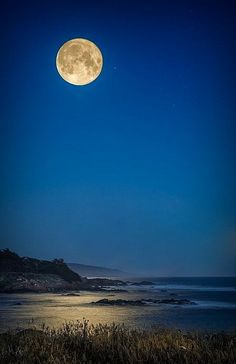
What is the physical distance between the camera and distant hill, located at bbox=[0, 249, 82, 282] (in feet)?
282

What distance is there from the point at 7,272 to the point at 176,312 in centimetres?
3724

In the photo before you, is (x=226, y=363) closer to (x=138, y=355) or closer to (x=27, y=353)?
(x=138, y=355)

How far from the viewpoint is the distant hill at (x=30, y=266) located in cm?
8581

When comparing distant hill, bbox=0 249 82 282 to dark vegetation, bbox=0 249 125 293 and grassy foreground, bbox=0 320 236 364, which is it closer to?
dark vegetation, bbox=0 249 125 293

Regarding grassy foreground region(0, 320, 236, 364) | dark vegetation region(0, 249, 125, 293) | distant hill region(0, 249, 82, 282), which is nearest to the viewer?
grassy foreground region(0, 320, 236, 364)

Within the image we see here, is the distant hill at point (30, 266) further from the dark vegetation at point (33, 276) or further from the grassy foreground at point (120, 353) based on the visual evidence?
the grassy foreground at point (120, 353)

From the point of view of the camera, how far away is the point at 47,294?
75.1m

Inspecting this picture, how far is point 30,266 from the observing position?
87.4 meters

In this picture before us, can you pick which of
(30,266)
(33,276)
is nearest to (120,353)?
(33,276)

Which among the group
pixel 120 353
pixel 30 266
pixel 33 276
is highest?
pixel 30 266

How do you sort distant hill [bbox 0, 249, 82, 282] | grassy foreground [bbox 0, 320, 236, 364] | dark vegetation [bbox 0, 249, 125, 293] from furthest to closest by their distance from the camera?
1. distant hill [bbox 0, 249, 82, 282]
2. dark vegetation [bbox 0, 249, 125, 293]
3. grassy foreground [bbox 0, 320, 236, 364]

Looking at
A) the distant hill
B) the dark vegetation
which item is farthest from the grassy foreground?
the distant hill

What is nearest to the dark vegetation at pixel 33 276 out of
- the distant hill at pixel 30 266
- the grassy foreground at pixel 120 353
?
the distant hill at pixel 30 266

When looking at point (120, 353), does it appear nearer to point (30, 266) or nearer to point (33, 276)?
point (33, 276)
